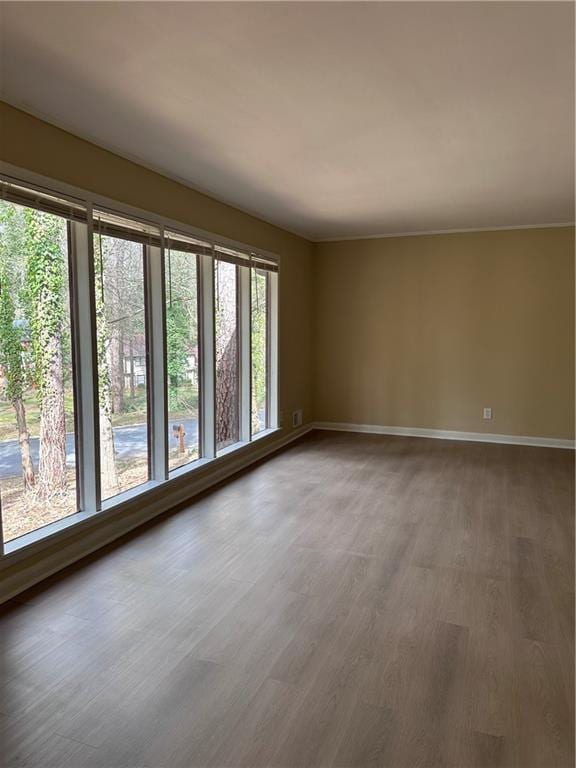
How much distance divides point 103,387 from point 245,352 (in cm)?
197

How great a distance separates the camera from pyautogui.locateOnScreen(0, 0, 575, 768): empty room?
180 centimetres

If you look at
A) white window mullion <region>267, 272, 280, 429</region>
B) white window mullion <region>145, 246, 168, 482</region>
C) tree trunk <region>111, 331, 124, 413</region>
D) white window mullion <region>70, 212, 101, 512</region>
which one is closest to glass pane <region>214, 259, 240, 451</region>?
white window mullion <region>267, 272, 280, 429</region>

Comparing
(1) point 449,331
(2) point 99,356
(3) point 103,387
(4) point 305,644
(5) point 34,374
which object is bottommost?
(4) point 305,644

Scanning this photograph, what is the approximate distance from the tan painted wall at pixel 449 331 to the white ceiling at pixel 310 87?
1937mm

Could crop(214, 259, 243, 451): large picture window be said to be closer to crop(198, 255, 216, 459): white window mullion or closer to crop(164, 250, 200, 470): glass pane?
crop(198, 255, 216, 459): white window mullion

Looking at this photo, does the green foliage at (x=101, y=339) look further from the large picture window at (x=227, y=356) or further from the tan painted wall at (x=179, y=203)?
the large picture window at (x=227, y=356)

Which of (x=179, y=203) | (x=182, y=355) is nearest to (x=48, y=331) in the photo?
(x=182, y=355)

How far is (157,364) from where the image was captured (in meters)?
3.75

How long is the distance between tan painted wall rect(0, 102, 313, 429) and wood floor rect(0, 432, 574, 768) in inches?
88.2

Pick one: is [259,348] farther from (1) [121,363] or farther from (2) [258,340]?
(1) [121,363]

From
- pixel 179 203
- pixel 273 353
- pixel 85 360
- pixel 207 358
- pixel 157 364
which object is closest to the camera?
pixel 85 360

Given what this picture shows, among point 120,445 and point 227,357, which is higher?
point 227,357

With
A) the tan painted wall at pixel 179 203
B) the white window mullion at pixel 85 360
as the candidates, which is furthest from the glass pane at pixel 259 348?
the white window mullion at pixel 85 360

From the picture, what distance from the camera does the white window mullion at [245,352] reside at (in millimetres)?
5027
